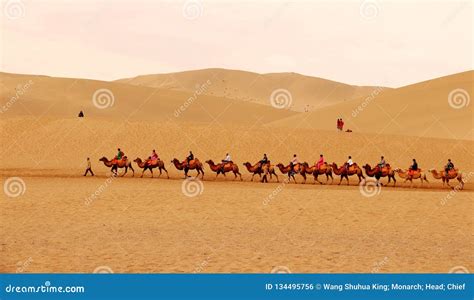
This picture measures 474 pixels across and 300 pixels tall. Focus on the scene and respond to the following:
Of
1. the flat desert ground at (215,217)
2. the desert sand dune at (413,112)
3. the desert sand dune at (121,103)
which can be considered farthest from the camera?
the desert sand dune at (121,103)

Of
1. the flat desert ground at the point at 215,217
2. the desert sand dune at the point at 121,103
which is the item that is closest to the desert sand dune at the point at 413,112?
the desert sand dune at the point at 121,103

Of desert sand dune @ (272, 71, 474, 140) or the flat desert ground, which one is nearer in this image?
the flat desert ground

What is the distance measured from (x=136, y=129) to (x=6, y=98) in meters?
65.6

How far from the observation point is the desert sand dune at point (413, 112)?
8519 centimetres

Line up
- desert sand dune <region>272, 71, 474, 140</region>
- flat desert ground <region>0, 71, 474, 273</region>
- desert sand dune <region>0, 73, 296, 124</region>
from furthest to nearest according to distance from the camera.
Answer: desert sand dune <region>0, 73, 296, 124</region>
desert sand dune <region>272, 71, 474, 140</region>
flat desert ground <region>0, 71, 474, 273</region>

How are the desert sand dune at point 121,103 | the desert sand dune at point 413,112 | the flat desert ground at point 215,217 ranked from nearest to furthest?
1. the flat desert ground at point 215,217
2. the desert sand dune at point 413,112
3. the desert sand dune at point 121,103

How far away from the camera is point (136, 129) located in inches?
2516

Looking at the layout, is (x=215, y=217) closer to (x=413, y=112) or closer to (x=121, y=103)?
(x=413, y=112)

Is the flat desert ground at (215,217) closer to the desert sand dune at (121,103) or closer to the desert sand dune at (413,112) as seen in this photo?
the desert sand dune at (413,112)

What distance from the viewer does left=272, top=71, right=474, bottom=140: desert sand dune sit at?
85188 mm

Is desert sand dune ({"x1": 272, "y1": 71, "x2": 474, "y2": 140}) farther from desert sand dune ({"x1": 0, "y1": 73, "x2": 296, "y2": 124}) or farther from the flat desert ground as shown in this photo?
the flat desert ground

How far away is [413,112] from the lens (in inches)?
3745

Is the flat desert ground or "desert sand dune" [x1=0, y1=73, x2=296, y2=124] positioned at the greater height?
"desert sand dune" [x1=0, y1=73, x2=296, y2=124]

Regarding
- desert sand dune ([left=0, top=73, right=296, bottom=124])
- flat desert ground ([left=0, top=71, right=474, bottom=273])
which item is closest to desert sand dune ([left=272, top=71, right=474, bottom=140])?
desert sand dune ([left=0, top=73, right=296, bottom=124])
